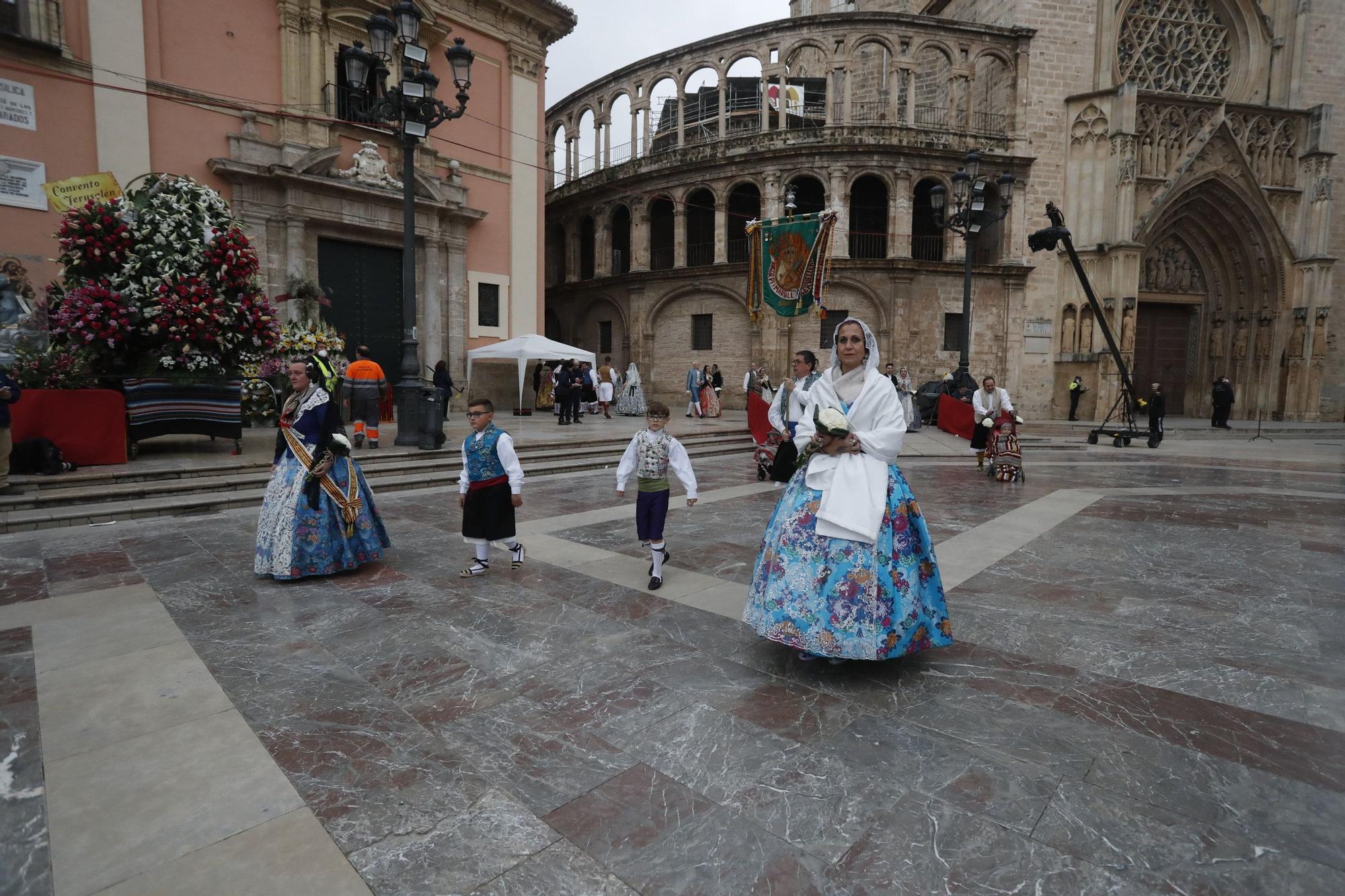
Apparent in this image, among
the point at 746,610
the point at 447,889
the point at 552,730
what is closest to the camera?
the point at 447,889

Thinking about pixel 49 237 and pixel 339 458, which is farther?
pixel 49 237

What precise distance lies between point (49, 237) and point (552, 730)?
48.0 ft

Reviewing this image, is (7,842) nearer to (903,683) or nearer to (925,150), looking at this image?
(903,683)

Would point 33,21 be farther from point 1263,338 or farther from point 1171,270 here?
point 1263,338

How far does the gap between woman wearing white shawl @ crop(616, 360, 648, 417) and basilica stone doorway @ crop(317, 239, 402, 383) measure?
662cm

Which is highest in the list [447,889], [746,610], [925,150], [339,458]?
[925,150]

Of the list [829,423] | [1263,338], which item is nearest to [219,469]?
[829,423]

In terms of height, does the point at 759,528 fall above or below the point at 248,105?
below

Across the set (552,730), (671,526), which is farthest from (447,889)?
(671,526)

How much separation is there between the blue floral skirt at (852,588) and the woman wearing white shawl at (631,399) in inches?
684

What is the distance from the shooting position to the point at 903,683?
11.7 ft

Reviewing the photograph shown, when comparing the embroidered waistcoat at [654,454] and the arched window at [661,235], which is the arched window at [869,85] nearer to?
the arched window at [661,235]

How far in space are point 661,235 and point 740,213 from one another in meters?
4.60

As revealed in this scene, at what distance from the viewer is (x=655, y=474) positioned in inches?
213
